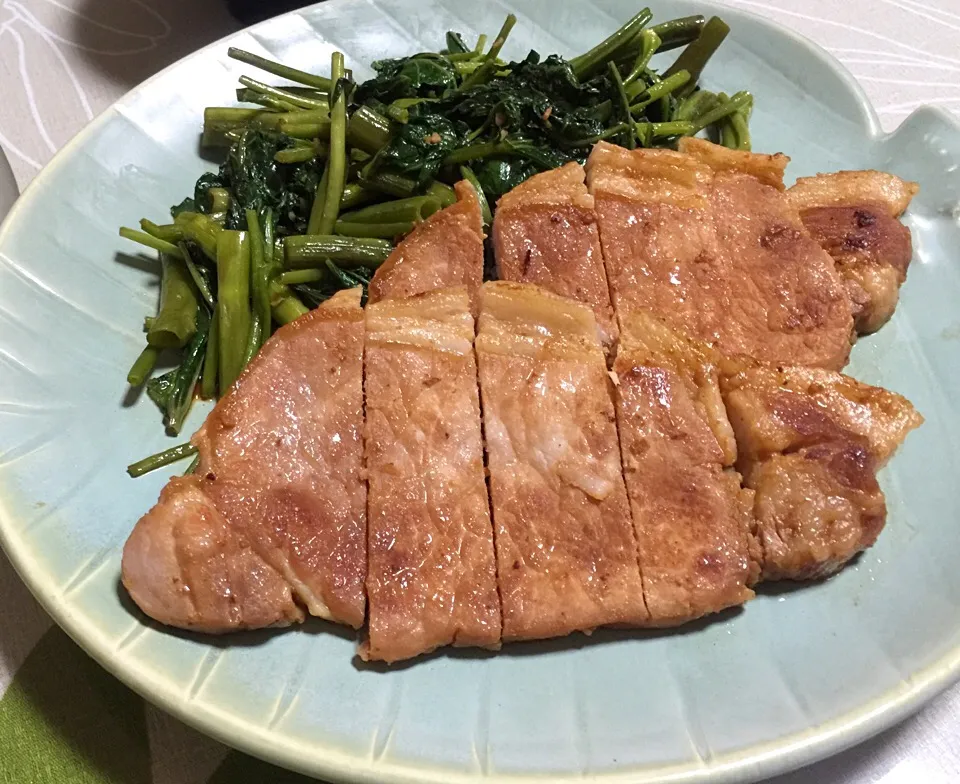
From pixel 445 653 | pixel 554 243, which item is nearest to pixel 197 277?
pixel 554 243

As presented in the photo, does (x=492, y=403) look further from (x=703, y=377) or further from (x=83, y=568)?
(x=83, y=568)

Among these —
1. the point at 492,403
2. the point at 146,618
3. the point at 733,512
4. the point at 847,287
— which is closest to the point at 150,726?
the point at 146,618

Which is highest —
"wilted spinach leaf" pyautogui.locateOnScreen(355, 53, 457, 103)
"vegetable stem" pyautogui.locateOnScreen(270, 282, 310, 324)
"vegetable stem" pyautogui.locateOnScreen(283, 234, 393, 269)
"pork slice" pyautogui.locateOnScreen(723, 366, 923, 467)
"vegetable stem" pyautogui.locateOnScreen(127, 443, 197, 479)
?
"pork slice" pyautogui.locateOnScreen(723, 366, 923, 467)

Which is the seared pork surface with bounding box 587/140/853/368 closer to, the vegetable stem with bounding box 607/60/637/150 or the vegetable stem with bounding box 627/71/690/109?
the vegetable stem with bounding box 607/60/637/150

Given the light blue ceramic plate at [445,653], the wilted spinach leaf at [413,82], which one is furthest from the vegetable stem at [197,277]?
the wilted spinach leaf at [413,82]

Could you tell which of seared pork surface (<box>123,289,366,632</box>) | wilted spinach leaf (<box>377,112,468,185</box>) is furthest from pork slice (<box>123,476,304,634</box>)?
wilted spinach leaf (<box>377,112,468,185</box>)

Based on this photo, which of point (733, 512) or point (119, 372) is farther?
point (119, 372)
